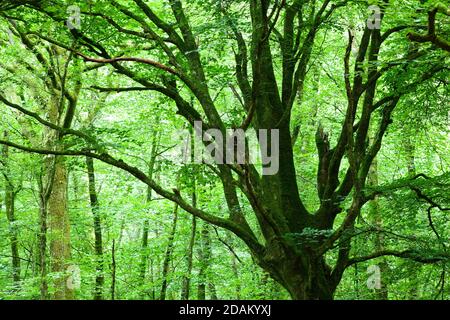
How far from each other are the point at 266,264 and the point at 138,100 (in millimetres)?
9312

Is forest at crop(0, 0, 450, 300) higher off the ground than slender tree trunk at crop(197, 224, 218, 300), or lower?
higher

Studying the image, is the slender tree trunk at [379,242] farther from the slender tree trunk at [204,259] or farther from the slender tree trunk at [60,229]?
the slender tree trunk at [60,229]

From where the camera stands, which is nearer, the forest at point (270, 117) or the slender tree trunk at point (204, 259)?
the forest at point (270, 117)

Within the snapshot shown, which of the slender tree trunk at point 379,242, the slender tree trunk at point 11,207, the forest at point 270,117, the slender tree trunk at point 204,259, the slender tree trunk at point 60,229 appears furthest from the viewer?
the slender tree trunk at point 11,207

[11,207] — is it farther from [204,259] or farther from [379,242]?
[379,242]

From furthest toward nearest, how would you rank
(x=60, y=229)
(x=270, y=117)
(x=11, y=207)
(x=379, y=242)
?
(x=11, y=207) → (x=60, y=229) → (x=379, y=242) → (x=270, y=117)

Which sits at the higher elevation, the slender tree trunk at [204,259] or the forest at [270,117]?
the forest at [270,117]

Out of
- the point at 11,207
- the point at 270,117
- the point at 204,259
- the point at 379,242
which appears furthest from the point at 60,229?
the point at 379,242

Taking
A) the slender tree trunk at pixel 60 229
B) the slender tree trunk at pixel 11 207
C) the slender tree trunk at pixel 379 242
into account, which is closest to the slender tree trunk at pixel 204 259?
the slender tree trunk at pixel 60 229

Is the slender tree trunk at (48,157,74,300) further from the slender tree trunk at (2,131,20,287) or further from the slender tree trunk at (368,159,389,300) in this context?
the slender tree trunk at (368,159,389,300)

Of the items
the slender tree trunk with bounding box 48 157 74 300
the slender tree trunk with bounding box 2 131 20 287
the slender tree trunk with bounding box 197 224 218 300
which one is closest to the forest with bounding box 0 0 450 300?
the slender tree trunk with bounding box 48 157 74 300

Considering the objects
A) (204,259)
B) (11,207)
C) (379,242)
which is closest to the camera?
(379,242)
